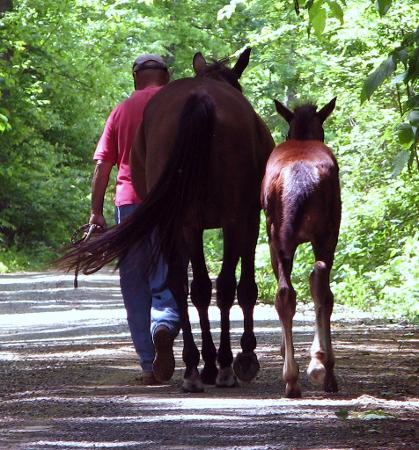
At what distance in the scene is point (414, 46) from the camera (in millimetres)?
7547

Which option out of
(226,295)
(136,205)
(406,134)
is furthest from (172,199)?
(406,134)

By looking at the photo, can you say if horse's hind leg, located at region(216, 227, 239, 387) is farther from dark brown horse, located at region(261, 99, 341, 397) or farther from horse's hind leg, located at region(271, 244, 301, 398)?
horse's hind leg, located at region(271, 244, 301, 398)

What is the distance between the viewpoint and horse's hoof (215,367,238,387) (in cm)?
870

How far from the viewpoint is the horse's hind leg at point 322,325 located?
7.92 m

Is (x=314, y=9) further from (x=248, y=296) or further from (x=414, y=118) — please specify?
(x=248, y=296)

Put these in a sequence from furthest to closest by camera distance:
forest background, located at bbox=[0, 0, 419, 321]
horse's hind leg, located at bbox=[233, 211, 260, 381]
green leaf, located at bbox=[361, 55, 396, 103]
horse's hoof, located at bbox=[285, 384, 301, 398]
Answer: forest background, located at bbox=[0, 0, 419, 321], horse's hind leg, located at bbox=[233, 211, 260, 381], horse's hoof, located at bbox=[285, 384, 301, 398], green leaf, located at bbox=[361, 55, 396, 103]

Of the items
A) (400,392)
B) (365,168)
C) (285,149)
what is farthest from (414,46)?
(365,168)

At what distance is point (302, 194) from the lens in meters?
7.91

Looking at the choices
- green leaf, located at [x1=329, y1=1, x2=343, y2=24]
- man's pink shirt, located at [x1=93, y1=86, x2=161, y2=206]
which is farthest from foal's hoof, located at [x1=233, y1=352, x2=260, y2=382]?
green leaf, located at [x1=329, y1=1, x2=343, y2=24]

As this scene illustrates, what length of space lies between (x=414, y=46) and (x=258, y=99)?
35380mm

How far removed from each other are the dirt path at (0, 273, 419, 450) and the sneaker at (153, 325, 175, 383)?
0.09 meters

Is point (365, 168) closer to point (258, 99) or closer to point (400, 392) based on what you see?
point (400, 392)

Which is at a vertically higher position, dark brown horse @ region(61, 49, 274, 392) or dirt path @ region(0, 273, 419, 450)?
dark brown horse @ region(61, 49, 274, 392)

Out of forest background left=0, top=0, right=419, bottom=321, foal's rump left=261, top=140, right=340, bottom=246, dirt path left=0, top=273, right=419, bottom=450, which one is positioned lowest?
dirt path left=0, top=273, right=419, bottom=450
